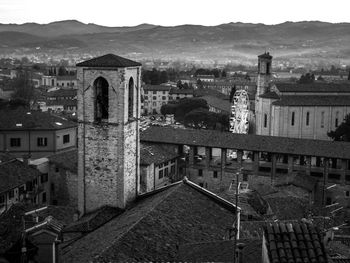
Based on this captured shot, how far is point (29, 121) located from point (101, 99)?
1830 centimetres

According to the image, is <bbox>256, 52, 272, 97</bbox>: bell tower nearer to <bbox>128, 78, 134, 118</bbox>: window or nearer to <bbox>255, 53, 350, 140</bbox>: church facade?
<bbox>255, 53, 350, 140</bbox>: church facade

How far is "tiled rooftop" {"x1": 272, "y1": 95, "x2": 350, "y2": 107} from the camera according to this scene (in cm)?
4938

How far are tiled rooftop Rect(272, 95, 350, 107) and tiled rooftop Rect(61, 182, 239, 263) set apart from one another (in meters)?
32.1

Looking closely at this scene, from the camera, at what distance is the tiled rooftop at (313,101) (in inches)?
1944

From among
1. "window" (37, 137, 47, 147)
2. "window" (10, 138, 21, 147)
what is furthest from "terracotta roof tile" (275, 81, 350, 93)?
"window" (10, 138, 21, 147)

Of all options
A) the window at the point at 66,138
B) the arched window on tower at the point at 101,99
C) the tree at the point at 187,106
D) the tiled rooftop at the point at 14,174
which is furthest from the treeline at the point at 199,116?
the arched window on tower at the point at 101,99

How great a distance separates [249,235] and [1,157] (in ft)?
53.7

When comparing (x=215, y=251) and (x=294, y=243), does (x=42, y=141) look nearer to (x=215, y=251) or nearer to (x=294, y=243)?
(x=215, y=251)

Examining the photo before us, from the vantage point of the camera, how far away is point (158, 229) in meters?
15.1

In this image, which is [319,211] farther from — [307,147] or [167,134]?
[167,134]

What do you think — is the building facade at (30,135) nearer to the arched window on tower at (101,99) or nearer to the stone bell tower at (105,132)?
the stone bell tower at (105,132)

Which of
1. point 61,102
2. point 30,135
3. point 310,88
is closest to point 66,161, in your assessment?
point 30,135

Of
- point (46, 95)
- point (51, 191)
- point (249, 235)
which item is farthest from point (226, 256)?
point (46, 95)

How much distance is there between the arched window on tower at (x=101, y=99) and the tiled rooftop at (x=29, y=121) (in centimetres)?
1726
